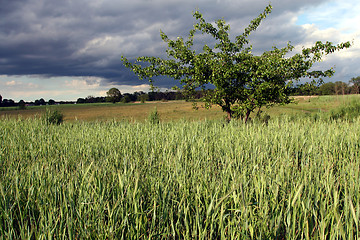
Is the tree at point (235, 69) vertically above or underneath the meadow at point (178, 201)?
above

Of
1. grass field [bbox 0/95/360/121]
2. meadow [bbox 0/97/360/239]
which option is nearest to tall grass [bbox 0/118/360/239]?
meadow [bbox 0/97/360/239]

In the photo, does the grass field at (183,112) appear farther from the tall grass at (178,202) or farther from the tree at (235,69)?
the tall grass at (178,202)

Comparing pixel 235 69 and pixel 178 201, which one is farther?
pixel 235 69

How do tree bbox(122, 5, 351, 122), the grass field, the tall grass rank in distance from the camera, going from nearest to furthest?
the tall grass < tree bbox(122, 5, 351, 122) < the grass field

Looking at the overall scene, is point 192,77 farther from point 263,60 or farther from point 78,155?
point 78,155

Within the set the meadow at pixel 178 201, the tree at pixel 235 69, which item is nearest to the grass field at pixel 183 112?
the tree at pixel 235 69

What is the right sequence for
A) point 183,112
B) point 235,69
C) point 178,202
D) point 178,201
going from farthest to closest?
point 183,112
point 235,69
point 178,201
point 178,202

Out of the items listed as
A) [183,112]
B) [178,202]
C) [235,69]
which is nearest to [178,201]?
[178,202]

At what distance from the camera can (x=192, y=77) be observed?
9461 millimetres

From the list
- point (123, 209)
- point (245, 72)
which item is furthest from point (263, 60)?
point (123, 209)

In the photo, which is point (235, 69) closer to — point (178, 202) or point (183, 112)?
point (178, 202)

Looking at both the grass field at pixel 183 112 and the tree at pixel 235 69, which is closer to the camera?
the tree at pixel 235 69

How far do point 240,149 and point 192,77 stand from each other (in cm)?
585

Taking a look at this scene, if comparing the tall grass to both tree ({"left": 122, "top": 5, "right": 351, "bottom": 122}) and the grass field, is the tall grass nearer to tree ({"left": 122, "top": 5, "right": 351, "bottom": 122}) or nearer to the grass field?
tree ({"left": 122, "top": 5, "right": 351, "bottom": 122})
